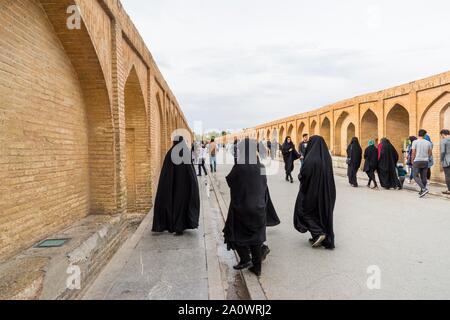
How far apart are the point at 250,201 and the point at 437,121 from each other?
1025 centimetres

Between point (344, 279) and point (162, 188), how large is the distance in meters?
2.97

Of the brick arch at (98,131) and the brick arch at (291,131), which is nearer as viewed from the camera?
the brick arch at (98,131)

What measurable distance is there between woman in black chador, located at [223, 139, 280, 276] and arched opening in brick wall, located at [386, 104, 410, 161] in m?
12.5

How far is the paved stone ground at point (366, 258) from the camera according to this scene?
2959mm

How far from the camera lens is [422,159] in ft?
26.2

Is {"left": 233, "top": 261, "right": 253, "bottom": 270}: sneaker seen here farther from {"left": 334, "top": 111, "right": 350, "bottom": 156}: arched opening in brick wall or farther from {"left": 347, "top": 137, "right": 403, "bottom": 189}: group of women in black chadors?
{"left": 334, "top": 111, "right": 350, "bottom": 156}: arched opening in brick wall

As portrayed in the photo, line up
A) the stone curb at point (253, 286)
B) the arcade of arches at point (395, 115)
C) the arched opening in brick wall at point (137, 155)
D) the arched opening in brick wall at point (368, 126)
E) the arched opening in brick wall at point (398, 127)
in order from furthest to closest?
the arched opening in brick wall at point (368, 126)
the arched opening in brick wall at point (398, 127)
the arcade of arches at point (395, 115)
the arched opening in brick wall at point (137, 155)
the stone curb at point (253, 286)

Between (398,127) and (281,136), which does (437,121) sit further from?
(281,136)

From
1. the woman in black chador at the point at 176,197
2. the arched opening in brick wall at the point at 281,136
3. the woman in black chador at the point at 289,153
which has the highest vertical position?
the arched opening in brick wall at the point at 281,136

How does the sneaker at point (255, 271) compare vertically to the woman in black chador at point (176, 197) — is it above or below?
below

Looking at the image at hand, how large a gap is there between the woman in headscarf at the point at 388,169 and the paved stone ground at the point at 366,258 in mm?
2921

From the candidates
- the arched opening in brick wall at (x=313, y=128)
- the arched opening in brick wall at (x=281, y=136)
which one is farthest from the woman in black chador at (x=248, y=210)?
the arched opening in brick wall at (x=281, y=136)

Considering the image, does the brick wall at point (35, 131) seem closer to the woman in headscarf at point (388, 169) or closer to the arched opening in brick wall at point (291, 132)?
the woman in headscarf at point (388, 169)
